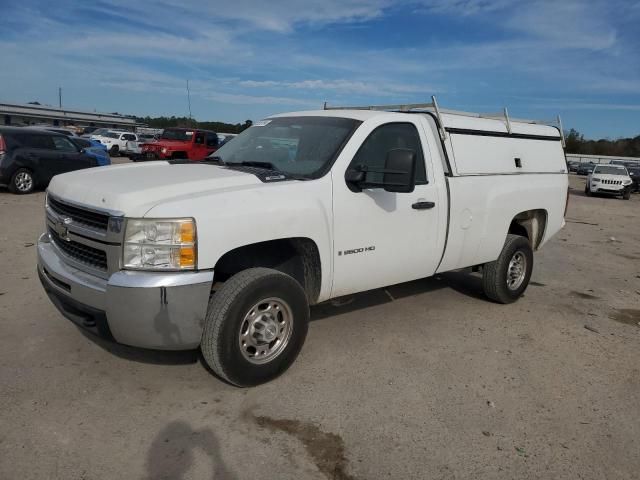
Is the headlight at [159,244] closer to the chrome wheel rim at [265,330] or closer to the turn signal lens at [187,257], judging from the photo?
the turn signal lens at [187,257]

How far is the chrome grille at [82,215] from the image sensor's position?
323 centimetres

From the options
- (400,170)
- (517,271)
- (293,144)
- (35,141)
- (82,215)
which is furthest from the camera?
(35,141)

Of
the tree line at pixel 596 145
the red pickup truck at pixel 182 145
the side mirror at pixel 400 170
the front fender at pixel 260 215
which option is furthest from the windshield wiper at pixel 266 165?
the tree line at pixel 596 145

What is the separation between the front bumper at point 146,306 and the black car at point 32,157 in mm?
10878

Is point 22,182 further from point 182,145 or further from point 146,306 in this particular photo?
point 146,306

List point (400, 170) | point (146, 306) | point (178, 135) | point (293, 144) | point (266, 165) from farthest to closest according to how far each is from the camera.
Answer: point (178, 135)
point (293, 144)
point (266, 165)
point (400, 170)
point (146, 306)

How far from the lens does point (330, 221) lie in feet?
12.4

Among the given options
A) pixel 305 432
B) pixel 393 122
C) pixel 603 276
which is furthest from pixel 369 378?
pixel 603 276

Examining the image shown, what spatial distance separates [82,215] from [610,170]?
27903mm

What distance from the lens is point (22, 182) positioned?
12.6 meters

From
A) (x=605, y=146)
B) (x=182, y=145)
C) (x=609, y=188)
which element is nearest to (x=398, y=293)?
(x=182, y=145)

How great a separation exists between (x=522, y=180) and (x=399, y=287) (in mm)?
1819

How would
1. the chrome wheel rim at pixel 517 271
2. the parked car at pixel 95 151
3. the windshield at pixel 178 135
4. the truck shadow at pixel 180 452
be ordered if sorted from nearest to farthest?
the truck shadow at pixel 180 452 < the chrome wheel rim at pixel 517 271 < the parked car at pixel 95 151 < the windshield at pixel 178 135

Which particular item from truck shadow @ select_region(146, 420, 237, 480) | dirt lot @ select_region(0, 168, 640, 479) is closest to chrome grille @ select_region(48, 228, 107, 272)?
dirt lot @ select_region(0, 168, 640, 479)
